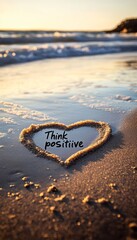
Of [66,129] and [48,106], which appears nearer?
[66,129]

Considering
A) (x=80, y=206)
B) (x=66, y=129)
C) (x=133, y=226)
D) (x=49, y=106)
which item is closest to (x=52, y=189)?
(x=80, y=206)

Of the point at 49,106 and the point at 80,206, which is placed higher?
the point at 49,106

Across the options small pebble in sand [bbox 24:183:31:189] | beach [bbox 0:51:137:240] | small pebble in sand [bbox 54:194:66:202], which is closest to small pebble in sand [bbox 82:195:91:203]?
beach [bbox 0:51:137:240]

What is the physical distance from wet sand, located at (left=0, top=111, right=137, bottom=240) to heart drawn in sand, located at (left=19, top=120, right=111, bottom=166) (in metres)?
0.10

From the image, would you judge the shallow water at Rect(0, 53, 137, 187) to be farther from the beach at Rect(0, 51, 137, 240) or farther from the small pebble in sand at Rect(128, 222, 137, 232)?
the small pebble in sand at Rect(128, 222, 137, 232)

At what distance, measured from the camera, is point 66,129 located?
257 centimetres

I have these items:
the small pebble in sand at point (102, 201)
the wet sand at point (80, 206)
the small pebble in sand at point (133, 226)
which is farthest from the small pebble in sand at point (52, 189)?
the small pebble in sand at point (133, 226)

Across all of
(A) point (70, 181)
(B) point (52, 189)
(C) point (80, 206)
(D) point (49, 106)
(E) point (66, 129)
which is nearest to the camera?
(C) point (80, 206)

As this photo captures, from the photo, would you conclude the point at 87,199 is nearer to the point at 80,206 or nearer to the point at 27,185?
the point at 80,206

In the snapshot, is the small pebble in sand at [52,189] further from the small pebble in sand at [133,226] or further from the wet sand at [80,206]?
the small pebble in sand at [133,226]

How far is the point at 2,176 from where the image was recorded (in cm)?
181

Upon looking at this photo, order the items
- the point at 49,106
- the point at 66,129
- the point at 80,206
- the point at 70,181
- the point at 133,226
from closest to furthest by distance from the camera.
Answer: the point at 133,226, the point at 80,206, the point at 70,181, the point at 66,129, the point at 49,106

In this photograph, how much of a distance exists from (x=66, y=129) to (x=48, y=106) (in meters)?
0.83

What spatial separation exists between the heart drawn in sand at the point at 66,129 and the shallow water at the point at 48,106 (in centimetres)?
6
